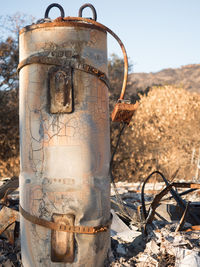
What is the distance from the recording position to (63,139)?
2480mm

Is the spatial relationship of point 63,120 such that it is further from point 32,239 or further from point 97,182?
point 32,239

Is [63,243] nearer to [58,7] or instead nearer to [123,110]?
[123,110]

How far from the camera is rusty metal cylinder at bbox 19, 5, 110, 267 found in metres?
2.48

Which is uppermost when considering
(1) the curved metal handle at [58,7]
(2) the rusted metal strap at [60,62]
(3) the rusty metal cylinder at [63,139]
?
(1) the curved metal handle at [58,7]

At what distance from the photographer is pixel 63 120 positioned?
2488 millimetres

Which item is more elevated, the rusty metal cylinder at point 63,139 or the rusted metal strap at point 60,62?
the rusted metal strap at point 60,62

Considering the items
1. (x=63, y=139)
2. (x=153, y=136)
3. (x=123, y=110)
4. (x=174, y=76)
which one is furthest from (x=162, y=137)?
(x=174, y=76)

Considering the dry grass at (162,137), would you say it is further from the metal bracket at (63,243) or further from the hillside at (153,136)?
the metal bracket at (63,243)

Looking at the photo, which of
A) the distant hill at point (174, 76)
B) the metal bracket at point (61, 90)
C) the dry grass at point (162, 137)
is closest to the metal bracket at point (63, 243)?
the metal bracket at point (61, 90)

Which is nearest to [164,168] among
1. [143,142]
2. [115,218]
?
Answer: [143,142]

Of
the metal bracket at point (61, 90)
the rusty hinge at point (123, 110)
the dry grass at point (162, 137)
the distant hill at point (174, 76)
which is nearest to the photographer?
the metal bracket at point (61, 90)

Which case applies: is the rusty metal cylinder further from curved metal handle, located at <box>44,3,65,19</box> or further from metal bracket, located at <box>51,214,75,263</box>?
curved metal handle, located at <box>44,3,65,19</box>

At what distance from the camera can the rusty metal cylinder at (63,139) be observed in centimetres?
248

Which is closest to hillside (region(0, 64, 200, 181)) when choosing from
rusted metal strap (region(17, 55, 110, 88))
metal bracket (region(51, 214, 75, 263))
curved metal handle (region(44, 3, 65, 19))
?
metal bracket (region(51, 214, 75, 263))
